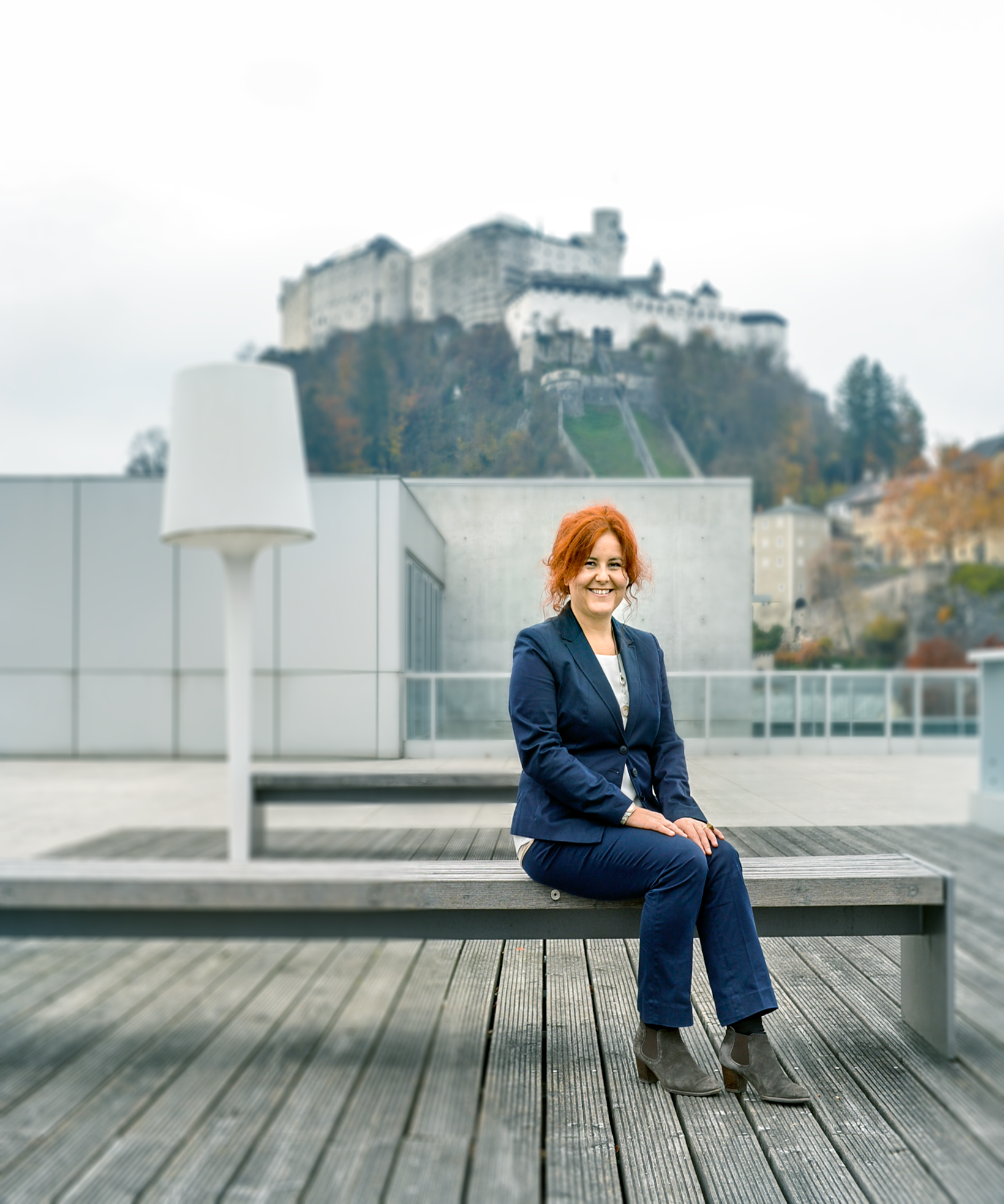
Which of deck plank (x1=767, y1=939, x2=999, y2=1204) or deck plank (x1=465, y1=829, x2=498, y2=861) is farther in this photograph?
deck plank (x1=465, y1=829, x2=498, y2=861)

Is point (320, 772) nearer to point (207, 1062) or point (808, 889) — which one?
point (207, 1062)

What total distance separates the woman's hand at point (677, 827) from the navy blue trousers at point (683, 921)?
15 mm

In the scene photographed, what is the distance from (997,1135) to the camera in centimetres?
194

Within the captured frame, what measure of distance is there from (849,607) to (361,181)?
1.82 metres

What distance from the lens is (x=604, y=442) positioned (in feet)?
8.79

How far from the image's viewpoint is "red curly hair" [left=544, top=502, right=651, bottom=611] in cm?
226

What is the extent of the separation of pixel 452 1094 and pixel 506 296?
195cm

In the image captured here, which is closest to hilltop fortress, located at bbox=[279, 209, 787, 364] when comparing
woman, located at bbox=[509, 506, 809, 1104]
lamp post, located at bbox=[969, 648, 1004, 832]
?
woman, located at bbox=[509, 506, 809, 1104]

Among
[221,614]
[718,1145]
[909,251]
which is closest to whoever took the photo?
[718,1145]

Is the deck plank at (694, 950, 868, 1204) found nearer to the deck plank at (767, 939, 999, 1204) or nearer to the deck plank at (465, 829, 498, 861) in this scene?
the deck plank at (767, 939, 999, 1204)

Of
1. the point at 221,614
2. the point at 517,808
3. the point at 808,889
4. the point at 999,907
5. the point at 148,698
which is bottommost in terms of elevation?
the point at 999,907

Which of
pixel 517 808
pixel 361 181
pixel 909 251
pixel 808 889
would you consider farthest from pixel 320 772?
pixel 909 251

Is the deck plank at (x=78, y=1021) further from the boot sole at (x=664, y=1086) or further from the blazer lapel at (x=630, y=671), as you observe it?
the blazer lapel at (x=630, y=671)

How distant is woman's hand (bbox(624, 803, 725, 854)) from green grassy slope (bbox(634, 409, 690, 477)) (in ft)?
3.31
